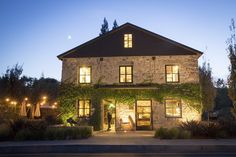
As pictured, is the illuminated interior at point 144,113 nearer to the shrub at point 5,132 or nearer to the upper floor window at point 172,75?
the upper floor window at point 172,75

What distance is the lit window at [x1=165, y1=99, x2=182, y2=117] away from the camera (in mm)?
19781

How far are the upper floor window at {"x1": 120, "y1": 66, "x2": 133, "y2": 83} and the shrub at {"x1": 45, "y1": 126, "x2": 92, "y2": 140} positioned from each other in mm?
7033

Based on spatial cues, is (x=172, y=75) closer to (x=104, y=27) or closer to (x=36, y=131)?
(x=36, y=131)

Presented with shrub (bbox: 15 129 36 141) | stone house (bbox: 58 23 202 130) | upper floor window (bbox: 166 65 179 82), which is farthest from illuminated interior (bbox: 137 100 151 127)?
shrub (bbox: 15 129 36 141)

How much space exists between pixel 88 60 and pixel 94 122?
520cm

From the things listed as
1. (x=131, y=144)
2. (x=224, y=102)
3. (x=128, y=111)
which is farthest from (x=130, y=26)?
(x=224, y=102)

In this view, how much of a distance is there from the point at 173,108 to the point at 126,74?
4.68 m

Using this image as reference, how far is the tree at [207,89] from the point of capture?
1024 inches

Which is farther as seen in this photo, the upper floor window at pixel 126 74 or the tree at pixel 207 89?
the tree at pixel 207 89

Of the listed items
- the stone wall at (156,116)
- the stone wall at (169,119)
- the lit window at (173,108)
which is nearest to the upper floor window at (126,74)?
the stone wall at (156,116)

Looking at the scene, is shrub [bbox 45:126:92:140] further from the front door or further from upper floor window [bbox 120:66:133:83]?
upper floor window [bbox 120:66:133:83]

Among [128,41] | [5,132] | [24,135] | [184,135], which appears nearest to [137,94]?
[128,41]

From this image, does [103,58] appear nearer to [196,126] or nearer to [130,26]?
[130,26]

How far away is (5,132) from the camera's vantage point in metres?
13.8
